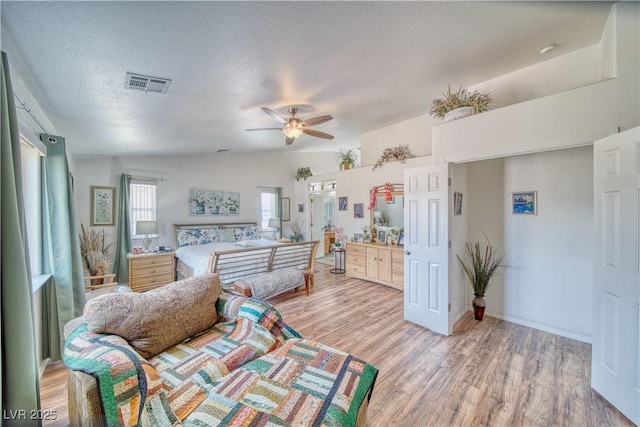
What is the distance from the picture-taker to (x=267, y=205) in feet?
24.2

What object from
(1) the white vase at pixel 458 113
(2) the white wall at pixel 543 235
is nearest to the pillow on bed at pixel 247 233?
(2) the white wall at pixel 543 235

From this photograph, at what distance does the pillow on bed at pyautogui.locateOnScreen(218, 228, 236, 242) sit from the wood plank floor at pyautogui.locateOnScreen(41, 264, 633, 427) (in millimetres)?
3159

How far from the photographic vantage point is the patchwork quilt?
1164 millimetres

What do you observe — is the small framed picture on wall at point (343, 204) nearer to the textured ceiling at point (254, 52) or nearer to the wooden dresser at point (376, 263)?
the wooden dresser at point (376, 263)

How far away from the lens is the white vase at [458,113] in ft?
9.68

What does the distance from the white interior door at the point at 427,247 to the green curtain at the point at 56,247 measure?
3.72m

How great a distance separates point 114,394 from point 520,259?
4.07 metres

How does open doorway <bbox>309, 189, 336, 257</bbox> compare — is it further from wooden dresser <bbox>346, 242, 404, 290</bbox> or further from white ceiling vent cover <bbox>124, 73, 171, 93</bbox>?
white ceiling vent cover <bbox>124, 73, 171, 93</bbox>

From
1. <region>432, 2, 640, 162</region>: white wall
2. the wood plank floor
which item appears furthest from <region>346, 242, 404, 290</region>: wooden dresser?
<region>432, 2, 640, 162</region>: white wall

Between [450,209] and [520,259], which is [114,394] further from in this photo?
[520,259]

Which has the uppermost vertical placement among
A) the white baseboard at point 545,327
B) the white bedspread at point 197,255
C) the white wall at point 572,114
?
the white wall at point 572,114

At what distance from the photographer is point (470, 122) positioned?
9.50 feet

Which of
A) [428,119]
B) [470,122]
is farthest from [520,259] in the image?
[428,119]

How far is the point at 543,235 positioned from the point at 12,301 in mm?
4619
